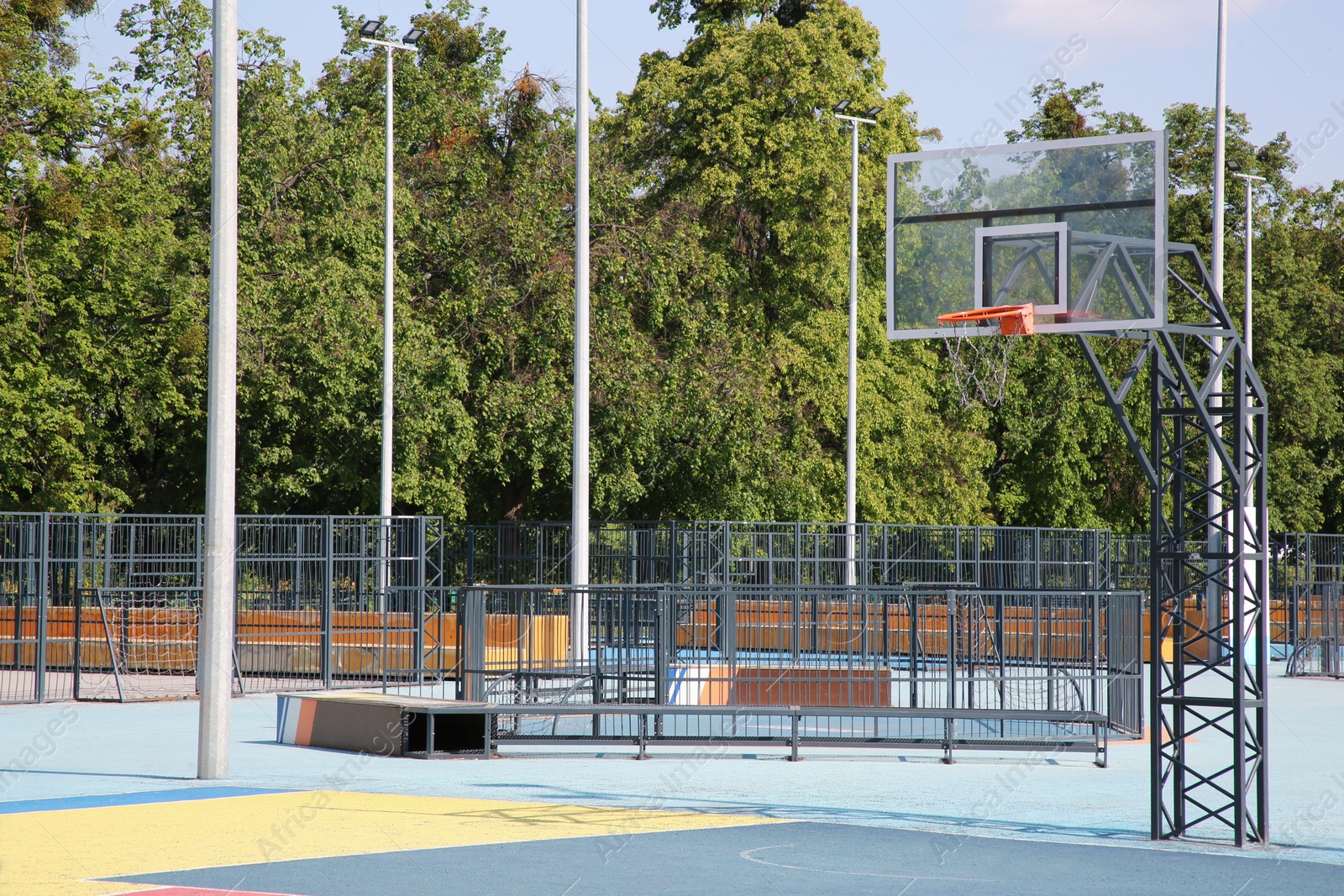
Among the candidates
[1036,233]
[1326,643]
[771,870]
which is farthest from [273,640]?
[1326,643]

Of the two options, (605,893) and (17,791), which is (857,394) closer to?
(17,791)

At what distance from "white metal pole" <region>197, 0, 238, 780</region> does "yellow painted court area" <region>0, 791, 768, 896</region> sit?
1127 mm

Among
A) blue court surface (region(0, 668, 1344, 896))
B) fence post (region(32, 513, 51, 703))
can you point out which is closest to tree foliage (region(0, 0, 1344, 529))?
fence post (region(32, 513, 51, 703))

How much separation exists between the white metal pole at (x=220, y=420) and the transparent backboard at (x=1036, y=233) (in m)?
5.65

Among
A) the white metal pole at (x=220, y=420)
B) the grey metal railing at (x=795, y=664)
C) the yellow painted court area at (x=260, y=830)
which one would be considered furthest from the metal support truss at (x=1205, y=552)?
the white metal pole at (x=220, y=420)

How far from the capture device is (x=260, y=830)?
10.2 meters

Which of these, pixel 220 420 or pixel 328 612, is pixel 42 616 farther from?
pixel 220 420

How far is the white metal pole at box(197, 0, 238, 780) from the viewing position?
12.6 metres

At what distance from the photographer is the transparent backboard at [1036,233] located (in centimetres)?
1115

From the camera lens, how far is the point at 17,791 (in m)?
12.1

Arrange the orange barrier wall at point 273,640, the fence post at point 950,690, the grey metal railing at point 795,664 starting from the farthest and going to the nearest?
the orange barrier wall at point 273,640, the grey metal railing at point 795,664, the fence post at point 950,690

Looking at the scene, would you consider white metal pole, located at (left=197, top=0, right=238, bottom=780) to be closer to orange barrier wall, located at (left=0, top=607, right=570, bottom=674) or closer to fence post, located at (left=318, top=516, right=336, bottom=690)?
orange barrier wall, located at (left=0, top=607, right=570, bottom=674)

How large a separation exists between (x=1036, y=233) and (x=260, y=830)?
734 cm

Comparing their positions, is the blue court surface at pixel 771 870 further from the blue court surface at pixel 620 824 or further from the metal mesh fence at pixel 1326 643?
the metal mesh fence at pixel 1326 643
